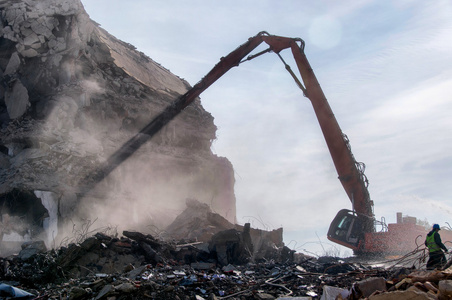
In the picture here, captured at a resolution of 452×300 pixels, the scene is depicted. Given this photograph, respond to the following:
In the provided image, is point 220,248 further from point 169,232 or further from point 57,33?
point 57,33

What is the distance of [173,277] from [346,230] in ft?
21.3

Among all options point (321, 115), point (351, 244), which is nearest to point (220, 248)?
point (351, 244)

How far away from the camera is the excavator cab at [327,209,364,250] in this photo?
11.2 m

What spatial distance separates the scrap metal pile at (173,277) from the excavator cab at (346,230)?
1.75 metres

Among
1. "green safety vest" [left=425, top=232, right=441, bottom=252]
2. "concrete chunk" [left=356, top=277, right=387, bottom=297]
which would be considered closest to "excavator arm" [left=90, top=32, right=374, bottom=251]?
"green safety vest" [left=425, top=232, right=441, bottom=252]

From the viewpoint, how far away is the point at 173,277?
20.5 ft

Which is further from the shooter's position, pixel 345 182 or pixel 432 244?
pixel 345 182

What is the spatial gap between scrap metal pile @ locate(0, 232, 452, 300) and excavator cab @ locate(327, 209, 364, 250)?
5.74 ft

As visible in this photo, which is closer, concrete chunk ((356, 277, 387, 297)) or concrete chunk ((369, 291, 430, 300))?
concrete chunk ((369, 291, 430, 300))

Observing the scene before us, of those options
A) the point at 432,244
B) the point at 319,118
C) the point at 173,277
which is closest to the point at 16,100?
the point at 319,118

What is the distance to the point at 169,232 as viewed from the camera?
1305 cm

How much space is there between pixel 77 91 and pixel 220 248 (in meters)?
7.72

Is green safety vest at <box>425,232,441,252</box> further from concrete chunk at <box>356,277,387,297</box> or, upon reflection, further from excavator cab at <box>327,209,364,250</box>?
excavator cab at <box>327,209,364,250</box>

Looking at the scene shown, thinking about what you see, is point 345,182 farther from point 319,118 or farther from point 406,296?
point 406,296
